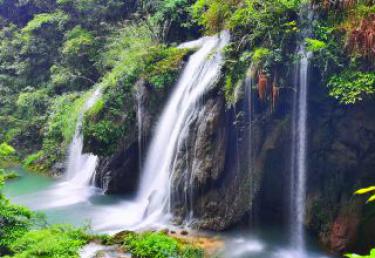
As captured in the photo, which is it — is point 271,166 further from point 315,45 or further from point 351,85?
point 315,45

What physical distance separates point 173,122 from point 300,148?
13.5ft

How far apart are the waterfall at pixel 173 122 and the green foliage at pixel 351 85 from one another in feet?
10.8

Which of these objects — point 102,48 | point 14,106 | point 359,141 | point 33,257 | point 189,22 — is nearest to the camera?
point 33,257

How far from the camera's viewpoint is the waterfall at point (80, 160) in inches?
653

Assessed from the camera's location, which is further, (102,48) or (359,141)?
(102,48)

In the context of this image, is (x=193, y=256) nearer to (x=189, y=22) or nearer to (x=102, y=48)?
(x=189, y=22)

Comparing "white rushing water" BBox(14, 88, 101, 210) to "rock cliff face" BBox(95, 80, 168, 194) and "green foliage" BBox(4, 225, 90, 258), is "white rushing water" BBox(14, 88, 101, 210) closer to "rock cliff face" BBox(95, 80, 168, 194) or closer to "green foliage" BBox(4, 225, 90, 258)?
"rock cliff face" BBox(95, 80, 168, 194)

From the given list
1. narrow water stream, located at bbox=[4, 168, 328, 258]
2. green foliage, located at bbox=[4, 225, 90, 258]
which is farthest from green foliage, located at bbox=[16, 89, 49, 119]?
green foliage, located at bbox=[4, 225, 90, 258]

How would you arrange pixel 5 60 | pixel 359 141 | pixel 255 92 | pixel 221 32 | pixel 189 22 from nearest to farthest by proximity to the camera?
pixel 359 141 → pixel 255 92 → pixel 221 32 → pixel 189 22 → pixel 5 60

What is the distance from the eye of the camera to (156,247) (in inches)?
370

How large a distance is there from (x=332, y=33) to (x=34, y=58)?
19411 millimetres

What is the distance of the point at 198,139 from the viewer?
11523mm

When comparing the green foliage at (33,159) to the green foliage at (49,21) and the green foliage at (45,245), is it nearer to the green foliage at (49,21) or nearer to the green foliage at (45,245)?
the green foliage at (49,21)

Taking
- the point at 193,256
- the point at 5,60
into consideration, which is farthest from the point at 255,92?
the point at 5,60
